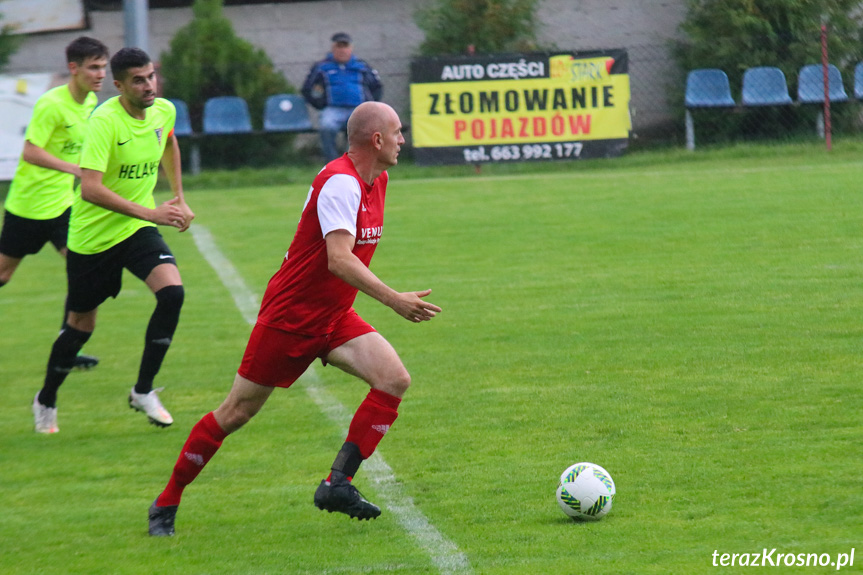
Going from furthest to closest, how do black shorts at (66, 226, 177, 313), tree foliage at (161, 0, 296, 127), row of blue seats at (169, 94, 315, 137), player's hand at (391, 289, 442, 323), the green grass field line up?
tree foliage at (161, 0, 296, 127) < row of blue seats at (169, 94, 315, 137) < black shorts at (66, 226, 177, 313) < the green grass field < player's hand at (391, 289, 442, 323)

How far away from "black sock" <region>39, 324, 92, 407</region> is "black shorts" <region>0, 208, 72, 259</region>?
166 cm

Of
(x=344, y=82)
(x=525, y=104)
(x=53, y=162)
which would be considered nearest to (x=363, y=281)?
(x=53, y=162)

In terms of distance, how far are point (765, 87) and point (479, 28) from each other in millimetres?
4996

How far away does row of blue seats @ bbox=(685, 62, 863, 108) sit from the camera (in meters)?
20.0

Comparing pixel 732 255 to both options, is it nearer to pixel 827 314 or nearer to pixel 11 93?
pixel 827 314

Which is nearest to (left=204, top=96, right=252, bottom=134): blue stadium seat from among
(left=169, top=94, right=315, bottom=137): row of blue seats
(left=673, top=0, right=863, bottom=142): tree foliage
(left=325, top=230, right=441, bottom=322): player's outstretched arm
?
(left=169, top=94, right=315, bottom=137): row of blue seats

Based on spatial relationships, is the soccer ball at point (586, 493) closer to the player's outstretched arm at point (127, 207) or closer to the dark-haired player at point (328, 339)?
the dark-haired player at point (328, 339)

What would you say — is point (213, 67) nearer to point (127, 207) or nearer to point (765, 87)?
point (765, 87)

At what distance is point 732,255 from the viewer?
1130 centimetres

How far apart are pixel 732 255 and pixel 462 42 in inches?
442

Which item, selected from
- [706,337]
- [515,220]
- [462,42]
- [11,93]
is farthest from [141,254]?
[462,42]

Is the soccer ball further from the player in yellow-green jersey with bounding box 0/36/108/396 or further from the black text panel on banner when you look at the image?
the black text panel on banner

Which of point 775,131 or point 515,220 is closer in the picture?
point 515,220

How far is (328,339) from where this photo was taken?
17.0ft
